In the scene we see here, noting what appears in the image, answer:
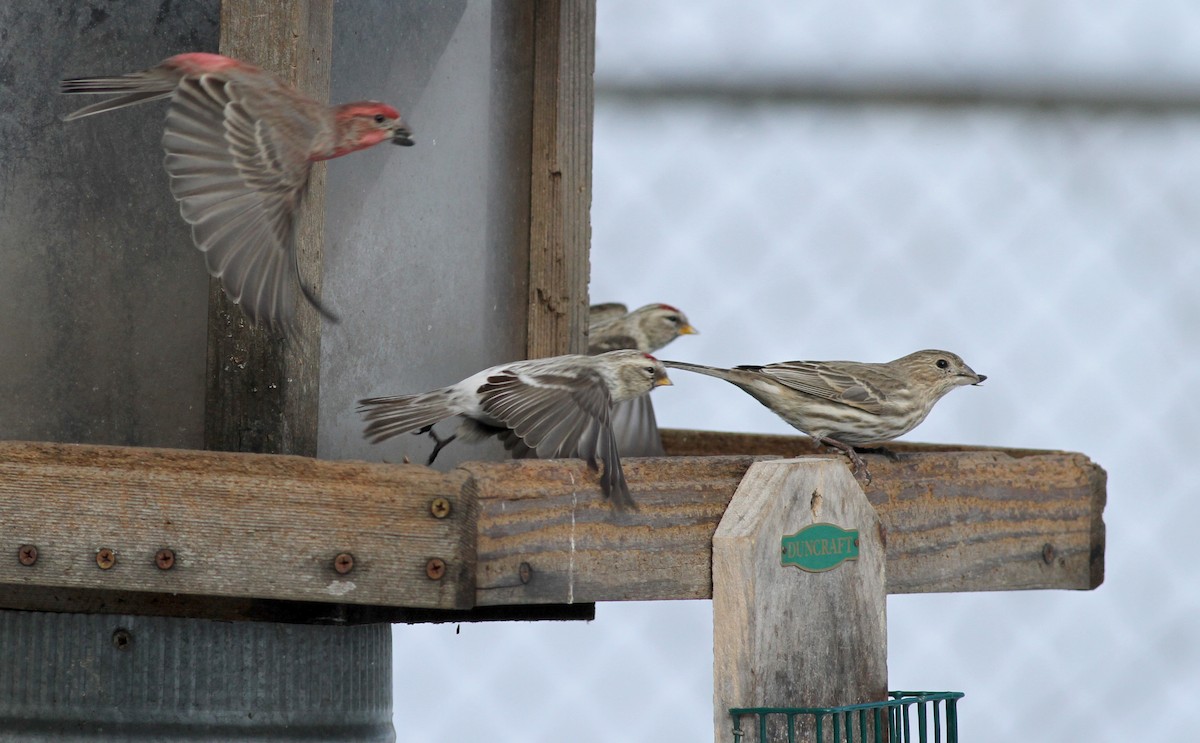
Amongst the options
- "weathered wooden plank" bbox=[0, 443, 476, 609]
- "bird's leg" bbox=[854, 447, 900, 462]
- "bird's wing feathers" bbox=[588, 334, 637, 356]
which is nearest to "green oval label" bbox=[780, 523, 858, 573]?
"bird's leg" bbox=[854, 447, 900, 462]

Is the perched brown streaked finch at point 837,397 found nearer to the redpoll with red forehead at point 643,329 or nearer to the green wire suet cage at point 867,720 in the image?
the green wire suet cage at point 867,720

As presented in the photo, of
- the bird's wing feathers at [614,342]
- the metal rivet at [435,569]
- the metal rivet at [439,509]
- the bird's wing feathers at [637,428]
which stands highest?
the bird's wing feathers at [614,342]

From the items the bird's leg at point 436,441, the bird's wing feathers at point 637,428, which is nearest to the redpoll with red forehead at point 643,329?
the bird's wing feathers at point 637,428

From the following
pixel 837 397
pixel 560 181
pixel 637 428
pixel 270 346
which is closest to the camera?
pixel 270 346

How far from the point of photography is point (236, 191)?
3.47 metres

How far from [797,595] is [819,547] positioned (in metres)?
0.13

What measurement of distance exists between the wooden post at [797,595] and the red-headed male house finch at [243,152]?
105 centimetres

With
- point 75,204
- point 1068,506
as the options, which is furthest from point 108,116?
point 1068,506

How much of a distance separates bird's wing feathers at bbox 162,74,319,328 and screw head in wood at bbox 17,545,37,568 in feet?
2.30

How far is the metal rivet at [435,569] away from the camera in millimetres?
2992

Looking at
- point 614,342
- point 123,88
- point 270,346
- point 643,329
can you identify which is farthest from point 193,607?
point 643,329

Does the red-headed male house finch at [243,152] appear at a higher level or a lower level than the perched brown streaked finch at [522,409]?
higher

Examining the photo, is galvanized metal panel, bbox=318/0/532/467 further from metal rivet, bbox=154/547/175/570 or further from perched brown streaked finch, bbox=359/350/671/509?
metal rivet, bbox=154/547/175/570

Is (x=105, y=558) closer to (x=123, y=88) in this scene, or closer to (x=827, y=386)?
(x=123, y=88)
